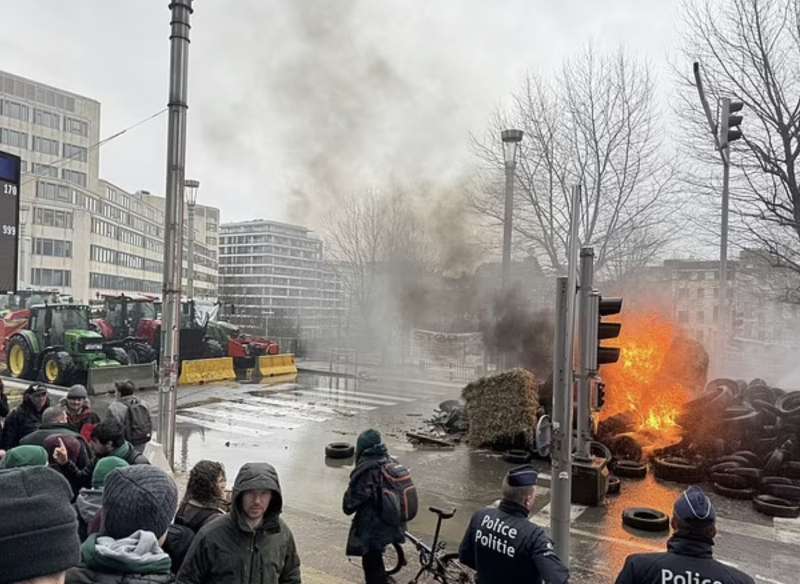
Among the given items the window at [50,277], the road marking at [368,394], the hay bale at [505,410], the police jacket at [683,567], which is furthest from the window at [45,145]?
the police jacket at [683,567]

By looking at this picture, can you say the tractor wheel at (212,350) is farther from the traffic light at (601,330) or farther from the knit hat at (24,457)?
the knit hat at (24,457)

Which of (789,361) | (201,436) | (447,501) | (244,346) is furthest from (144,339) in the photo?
(789,361)

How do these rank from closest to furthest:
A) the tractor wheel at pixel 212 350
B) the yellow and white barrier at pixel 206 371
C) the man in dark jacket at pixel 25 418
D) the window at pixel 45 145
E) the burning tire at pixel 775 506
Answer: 1. the man in dark jacket at pixel 25 418
2. the burning tire at pixel 775 506
3. the yellow and white barrier at pixel 206 371
4. the tractor wheel at pixel 212 350
5. the window at pixel 45 145

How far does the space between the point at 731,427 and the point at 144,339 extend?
55.6 ft

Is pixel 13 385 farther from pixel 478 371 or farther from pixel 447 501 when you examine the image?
pixel 478 371

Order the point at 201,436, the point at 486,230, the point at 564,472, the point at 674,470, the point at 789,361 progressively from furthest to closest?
the point at 789,361
the point at 486,230
the point at 201,436
the point at 674,470
the point at 564,472

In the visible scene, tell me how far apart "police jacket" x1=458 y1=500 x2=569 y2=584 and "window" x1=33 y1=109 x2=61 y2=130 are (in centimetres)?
7961

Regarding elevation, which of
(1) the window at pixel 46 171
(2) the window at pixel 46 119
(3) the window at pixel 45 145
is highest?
(2) the window at pixel 46 119

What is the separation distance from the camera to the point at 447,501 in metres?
7.91

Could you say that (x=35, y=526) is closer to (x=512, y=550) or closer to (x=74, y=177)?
(x=512, y=550)

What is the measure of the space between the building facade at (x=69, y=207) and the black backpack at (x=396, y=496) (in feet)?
194

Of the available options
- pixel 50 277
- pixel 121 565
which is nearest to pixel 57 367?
pixel 121 565

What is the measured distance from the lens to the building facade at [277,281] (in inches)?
1313

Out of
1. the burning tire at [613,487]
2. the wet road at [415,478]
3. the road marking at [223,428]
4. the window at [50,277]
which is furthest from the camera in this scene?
the window at [50,277]
